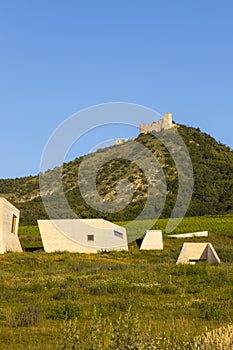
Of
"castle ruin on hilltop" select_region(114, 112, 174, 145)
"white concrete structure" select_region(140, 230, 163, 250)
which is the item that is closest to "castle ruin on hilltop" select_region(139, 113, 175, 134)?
"castle ruin on hilltop" select_region(114, 112, 174, 145)

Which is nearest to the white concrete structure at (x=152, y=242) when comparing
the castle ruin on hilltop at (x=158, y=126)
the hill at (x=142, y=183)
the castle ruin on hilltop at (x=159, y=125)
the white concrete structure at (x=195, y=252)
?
the white concrete structure at (x=195, y=252)

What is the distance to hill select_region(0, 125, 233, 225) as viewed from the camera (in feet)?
322

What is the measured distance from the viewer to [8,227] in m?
44.5

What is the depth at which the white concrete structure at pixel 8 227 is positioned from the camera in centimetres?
4225

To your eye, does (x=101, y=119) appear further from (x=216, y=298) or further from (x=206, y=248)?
(x=216, y=298)

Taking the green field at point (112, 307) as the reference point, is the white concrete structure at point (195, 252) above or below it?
above

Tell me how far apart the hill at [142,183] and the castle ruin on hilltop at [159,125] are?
1579mm

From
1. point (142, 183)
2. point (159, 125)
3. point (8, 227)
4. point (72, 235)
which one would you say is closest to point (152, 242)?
point (72, 235)

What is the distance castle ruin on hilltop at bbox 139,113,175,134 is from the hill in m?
1.58

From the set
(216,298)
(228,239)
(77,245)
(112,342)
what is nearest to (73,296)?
(216,298)

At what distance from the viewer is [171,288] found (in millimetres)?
22109

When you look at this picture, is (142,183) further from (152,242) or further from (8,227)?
(8,227)

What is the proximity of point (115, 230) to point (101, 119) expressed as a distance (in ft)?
35.8

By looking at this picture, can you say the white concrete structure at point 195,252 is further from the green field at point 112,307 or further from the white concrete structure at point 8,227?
the white concrete structure at point 8,227
